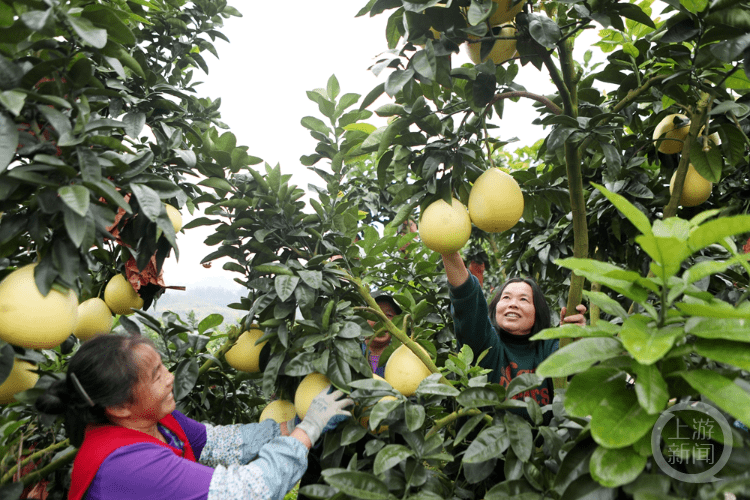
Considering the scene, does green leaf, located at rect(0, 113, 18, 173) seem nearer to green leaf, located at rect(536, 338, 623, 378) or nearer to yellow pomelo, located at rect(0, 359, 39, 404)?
yellow pomelo, located at rect(0, 359, 39, 404)

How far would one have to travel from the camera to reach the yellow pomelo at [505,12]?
121 centimetres

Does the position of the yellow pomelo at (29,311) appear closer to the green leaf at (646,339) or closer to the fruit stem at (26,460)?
the fruit stem at (26,460)

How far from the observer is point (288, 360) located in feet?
4.81

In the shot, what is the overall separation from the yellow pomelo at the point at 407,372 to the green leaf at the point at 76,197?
98 centimetres

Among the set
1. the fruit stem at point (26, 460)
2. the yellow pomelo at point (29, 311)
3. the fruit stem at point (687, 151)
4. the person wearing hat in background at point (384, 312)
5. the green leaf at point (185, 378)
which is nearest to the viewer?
the yellow pomelo at point (29, 311)

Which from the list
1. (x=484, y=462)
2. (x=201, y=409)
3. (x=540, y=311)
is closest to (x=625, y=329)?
(x=484, y=462)

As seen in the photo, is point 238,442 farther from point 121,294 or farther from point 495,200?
point 495,200

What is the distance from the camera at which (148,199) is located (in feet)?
3.58

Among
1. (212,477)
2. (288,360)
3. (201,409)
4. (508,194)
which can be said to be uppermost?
(508,194)

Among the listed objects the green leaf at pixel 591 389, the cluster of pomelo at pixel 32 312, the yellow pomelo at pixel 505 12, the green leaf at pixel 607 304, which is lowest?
the green leaf at pixel 591 389

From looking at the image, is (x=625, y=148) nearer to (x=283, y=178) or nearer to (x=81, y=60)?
(x=283, y=178)

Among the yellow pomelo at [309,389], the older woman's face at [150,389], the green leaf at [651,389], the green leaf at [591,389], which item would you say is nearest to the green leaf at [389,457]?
the yellow pomelo at [309,389]

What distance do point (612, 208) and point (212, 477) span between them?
1715mm

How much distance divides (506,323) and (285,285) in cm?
112
